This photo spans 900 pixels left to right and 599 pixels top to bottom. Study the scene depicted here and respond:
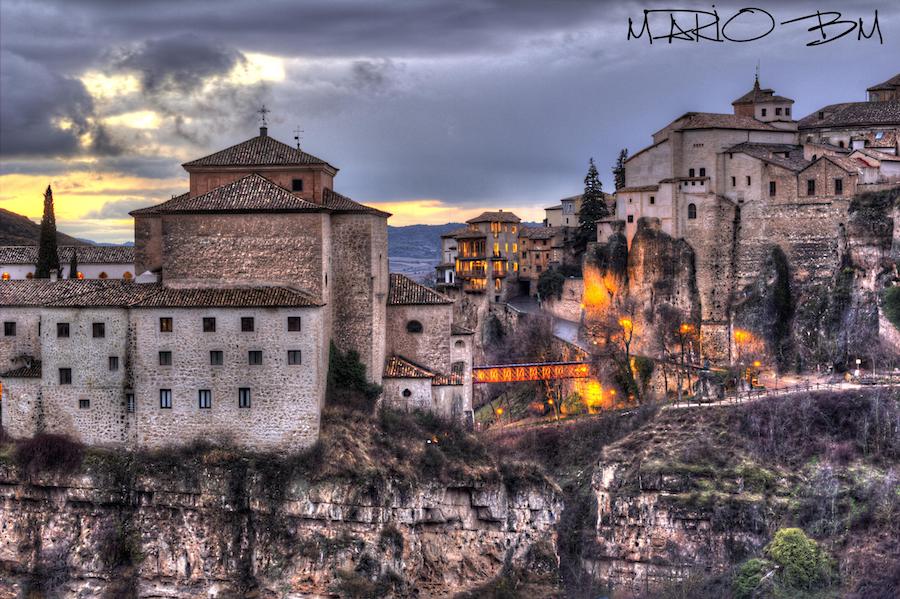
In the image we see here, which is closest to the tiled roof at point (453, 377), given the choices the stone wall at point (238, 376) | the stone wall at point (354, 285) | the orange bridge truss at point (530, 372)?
the stone wall at point (354, 285)

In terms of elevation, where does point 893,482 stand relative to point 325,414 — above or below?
below

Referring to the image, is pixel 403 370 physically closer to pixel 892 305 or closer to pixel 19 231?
pixel 892 305

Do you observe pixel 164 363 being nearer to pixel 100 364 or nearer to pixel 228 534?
pixel 100 364

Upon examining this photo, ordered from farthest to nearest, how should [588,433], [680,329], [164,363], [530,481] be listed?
[680,329] < [588,433] < [530,481] < [164,363]

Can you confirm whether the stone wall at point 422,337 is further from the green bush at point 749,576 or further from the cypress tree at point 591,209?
the cypress tree at point 591,209

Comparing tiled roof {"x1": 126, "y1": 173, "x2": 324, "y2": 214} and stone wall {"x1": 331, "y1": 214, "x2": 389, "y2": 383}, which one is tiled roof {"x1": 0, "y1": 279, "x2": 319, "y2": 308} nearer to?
tiled roof {"x1": 126, "y1": 173, "x2": 324, "y2": 214}

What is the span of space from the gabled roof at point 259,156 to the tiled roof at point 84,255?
371 inches

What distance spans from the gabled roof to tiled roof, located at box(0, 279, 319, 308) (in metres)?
6.48

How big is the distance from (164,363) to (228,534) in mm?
6428

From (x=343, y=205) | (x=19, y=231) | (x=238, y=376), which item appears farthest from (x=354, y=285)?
(x=19, y=231)

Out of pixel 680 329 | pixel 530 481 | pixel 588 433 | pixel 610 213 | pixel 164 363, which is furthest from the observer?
pixel 610 213

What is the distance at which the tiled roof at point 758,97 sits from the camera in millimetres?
77938

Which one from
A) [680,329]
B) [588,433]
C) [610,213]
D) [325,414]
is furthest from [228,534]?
[610,213]

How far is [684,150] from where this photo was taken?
72312 mm
